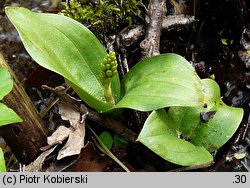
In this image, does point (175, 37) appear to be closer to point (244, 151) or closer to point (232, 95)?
point (232, 95)

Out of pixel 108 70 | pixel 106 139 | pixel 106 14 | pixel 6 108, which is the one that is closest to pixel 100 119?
pixel 106 139

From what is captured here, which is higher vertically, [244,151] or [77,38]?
[77,38]

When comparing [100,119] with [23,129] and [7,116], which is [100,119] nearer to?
[23,129]

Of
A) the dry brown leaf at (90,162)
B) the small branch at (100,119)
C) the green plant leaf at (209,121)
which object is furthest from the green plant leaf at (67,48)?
the green plant leaf at (209,121)

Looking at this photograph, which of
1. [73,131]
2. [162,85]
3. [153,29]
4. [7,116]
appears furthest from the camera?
[153,29]

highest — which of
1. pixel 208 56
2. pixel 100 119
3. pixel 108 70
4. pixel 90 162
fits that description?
pixel 108 70

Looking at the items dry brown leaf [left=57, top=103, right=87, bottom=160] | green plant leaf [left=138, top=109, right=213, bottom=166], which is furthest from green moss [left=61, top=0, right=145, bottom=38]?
green plant leaf [left=138, top=109, right=213, bottom=166]

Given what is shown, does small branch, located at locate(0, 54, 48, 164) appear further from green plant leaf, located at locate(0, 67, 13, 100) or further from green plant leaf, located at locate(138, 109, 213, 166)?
green plant leaf, located at locate(138, 109, 213, 166)

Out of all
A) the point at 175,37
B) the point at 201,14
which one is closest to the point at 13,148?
the point at 175,37
